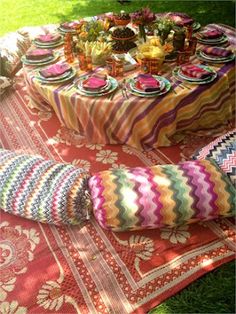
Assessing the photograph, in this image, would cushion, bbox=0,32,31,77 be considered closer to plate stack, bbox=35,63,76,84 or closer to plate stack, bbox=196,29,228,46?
plate stack, bbox=35,63,76,84

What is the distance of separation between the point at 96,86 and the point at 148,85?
444mm

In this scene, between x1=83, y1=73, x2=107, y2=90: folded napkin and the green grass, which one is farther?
the green grass

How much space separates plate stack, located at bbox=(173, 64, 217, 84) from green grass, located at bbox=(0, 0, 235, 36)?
3.61 metres

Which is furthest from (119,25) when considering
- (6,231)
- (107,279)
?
(107,279)

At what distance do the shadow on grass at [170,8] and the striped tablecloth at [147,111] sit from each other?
11.5 feet

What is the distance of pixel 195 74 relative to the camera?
9.96ft

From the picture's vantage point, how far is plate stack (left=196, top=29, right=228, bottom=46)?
3.63 meters

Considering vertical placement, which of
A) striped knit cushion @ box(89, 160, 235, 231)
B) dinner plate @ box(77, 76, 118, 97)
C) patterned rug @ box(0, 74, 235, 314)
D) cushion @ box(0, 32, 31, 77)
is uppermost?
dinner plate @ box(77, 76, 118, 97)

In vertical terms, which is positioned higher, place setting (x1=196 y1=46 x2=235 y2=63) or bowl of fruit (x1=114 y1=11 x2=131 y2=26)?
bowl of fruit (x1=114 y1=11 x2=131 y2=26)

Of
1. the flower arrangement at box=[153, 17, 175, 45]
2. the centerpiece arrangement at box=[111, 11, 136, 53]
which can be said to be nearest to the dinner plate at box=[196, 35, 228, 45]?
the flower arrangement at box=[153, 17, 175, 45]

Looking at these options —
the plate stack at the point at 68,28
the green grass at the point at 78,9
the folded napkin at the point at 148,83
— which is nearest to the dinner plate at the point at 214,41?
the folded napkin at the point at 148,83

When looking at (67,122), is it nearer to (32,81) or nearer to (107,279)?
(32,81)

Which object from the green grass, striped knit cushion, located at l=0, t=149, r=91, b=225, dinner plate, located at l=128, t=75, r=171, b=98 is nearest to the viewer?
striped knit cushion, located at l=0, t=149, r=91, b=225

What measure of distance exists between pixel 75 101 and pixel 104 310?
1.71 metres
